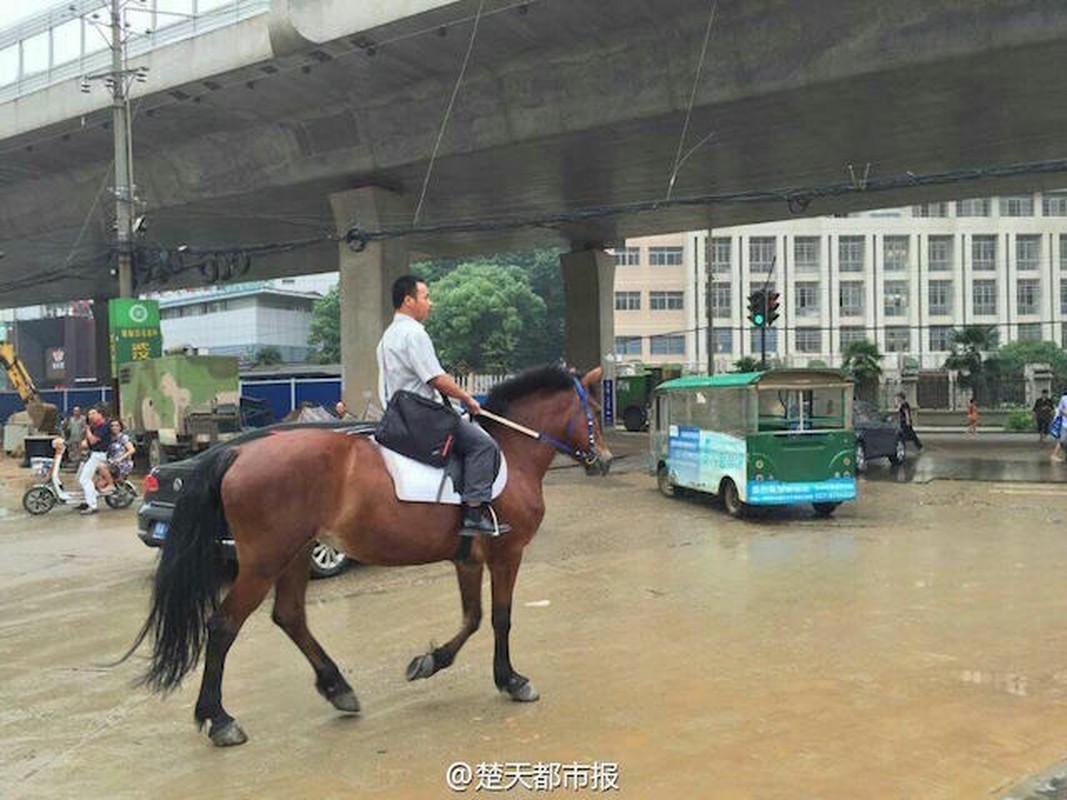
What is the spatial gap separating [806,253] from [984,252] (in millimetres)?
13827

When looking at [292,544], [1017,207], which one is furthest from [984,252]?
[292,544]

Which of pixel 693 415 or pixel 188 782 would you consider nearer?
pixel 188 782

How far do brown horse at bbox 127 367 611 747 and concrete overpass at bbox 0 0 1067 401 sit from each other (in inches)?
471

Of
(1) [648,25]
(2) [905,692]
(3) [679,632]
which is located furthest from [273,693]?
(1) [648,25]

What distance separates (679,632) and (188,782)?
381cm

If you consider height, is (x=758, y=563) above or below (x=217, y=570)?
below

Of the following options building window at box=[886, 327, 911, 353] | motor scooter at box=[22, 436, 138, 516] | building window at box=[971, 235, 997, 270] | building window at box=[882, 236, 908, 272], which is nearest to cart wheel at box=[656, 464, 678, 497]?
motor scooter at box=[22, 436, 138, 516]

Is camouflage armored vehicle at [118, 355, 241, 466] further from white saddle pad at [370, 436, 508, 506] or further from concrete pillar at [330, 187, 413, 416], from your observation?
white saddle pad at [370, 436, 508, 506]

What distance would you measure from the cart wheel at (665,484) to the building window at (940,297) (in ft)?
212

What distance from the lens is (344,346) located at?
72.3 feet

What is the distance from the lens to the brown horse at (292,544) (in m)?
4.86

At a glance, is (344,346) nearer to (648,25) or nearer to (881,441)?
(648,25)

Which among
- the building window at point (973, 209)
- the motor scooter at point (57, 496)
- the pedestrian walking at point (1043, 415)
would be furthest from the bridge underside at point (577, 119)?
the building window at point (973, 209)

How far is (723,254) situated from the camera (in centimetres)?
7306
